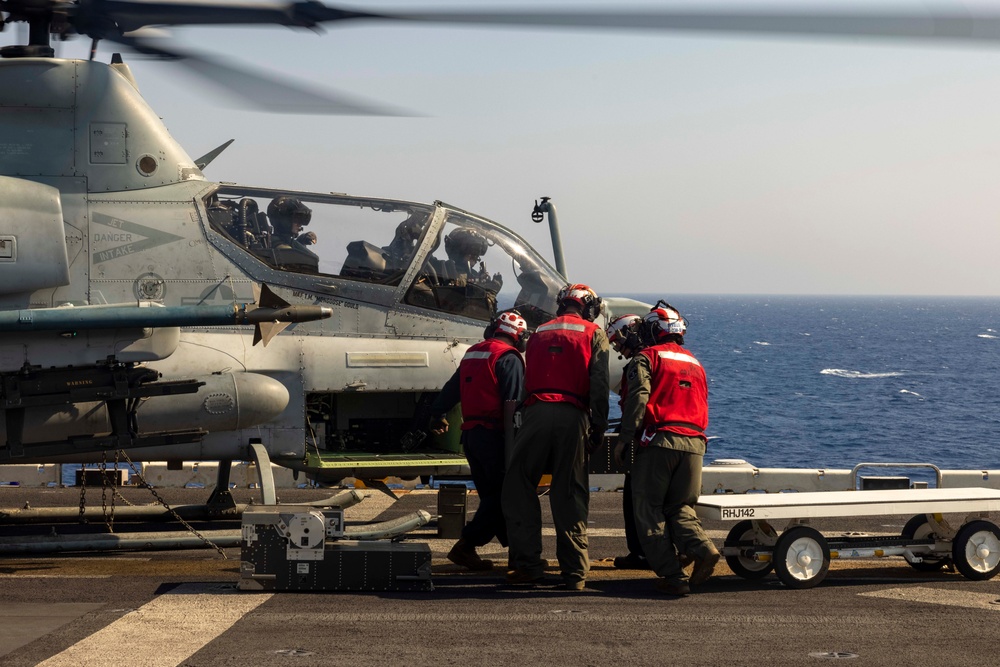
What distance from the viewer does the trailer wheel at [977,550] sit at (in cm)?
883

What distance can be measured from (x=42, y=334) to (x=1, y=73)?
256 cm

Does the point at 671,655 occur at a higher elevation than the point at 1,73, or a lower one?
lower

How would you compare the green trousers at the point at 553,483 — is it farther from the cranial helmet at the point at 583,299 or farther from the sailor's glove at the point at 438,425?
the sailor's glove at the point at 438,425

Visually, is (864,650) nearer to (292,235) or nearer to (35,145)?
(292,235)

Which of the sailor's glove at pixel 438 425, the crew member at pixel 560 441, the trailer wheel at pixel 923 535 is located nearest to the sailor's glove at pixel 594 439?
the crew member at pixel 560 441

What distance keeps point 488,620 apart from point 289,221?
509 centimetres

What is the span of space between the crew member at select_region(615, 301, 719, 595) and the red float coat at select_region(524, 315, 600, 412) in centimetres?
38

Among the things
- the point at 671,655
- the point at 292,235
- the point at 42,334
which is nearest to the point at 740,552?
the point at 671,655

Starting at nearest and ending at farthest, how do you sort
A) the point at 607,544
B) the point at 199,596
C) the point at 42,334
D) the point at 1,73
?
the point at 199,596, the point at 42,334, the point at 1,73, the point at 607,544

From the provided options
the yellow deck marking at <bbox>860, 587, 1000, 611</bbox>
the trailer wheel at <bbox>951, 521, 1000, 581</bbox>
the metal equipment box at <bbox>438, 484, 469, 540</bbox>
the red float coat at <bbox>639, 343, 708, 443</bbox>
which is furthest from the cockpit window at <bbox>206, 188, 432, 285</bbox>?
the trailer wheel at <bbox>951, 521, 1000, 581</bbox>

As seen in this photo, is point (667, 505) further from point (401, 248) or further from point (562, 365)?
point (401, 248)

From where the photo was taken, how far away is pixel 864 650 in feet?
22.0

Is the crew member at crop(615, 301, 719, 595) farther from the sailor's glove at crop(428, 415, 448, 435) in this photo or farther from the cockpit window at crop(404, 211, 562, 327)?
the cockpit window at crop(404, 211, 562, 327)

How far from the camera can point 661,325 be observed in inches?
346
